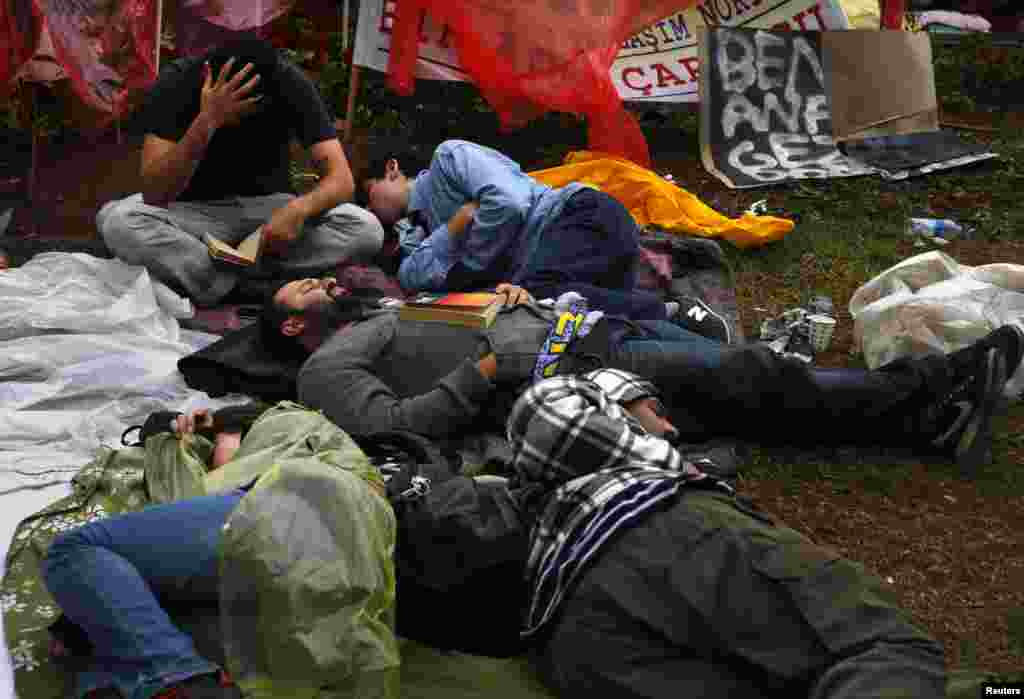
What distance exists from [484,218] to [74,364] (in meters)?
1.58

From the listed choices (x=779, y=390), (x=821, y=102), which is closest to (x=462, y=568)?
(x=779, y=390)

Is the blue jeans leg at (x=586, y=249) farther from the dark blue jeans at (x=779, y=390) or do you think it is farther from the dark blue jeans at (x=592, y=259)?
the dark blue jeans at (x=779, y=390)

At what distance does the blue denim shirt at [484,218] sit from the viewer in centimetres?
470

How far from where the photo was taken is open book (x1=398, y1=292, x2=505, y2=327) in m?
3.93

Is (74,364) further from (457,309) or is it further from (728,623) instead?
(728,623)

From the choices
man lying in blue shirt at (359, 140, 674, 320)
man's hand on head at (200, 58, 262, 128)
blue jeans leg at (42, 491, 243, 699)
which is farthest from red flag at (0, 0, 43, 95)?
blue jeans leg at (42, 491, 243, 699)

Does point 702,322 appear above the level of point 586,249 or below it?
below

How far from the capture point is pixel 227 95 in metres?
4.79

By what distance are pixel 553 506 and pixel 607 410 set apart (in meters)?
0.26

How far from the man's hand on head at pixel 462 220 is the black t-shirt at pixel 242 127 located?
2.35 ft

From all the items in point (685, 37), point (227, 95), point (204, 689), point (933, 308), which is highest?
point (685, 37)

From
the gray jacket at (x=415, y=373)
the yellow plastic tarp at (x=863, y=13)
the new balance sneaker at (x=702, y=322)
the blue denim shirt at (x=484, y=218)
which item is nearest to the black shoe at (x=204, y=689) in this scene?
the gray jacket at (x=415, y=373)

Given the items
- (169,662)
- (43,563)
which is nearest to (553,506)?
(169,662)

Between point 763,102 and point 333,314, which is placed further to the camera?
point 763,102
